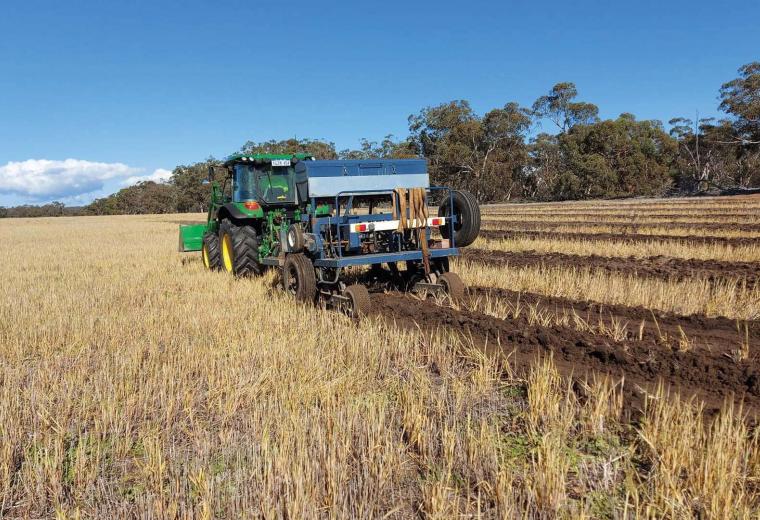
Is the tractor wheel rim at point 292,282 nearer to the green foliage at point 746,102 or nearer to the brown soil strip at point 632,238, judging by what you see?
the brown soil strip at point 632,238

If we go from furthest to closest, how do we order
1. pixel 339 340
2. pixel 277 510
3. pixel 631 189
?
pixel 631 189 < pixel 339 340 < pixel 277 510

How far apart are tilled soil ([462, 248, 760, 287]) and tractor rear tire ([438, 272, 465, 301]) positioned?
3.08 metres

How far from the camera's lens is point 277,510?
2420mm

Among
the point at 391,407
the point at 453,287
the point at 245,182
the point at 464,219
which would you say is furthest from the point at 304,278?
the point at 391,407

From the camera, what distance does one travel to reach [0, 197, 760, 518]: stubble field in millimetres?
2566

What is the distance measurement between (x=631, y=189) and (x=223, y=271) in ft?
158

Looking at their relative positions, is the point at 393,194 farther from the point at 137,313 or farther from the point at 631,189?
the point at 631,189

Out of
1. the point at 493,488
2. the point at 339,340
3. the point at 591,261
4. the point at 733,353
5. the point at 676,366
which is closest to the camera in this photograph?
the point at 493,488

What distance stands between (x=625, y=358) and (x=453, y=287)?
2.76m

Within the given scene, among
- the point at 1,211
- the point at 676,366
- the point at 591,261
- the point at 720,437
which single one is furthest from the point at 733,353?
the point at 1,211

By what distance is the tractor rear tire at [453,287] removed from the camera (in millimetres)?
6723

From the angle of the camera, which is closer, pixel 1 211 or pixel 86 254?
pixel 86 254

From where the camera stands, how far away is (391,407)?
12.0ft

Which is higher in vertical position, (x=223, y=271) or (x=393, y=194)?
(x=393, y=194)
